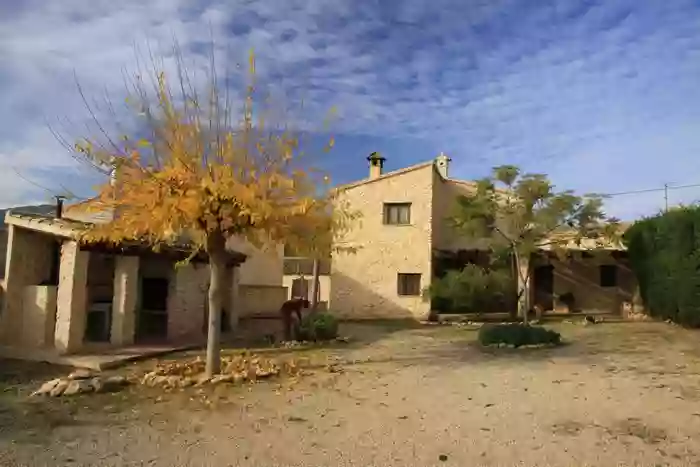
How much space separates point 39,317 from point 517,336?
11.1 meters

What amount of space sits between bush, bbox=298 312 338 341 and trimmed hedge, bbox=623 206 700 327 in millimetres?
9996

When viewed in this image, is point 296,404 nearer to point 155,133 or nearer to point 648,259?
point 155,133

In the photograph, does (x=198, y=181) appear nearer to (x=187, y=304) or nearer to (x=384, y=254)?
(x=187, y=304)

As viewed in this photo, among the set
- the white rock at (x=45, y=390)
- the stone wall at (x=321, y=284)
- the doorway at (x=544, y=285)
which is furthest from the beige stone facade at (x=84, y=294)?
the doorway at (x=544, y=285)

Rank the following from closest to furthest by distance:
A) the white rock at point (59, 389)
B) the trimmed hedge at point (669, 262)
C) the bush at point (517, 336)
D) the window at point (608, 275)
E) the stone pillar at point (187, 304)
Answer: the white rock at point (59, 389) → the bush at point (517, 336) → the stone pillar at point (187, 304) → the trimmed hedge at point (669, 262) → the window at point (608, 275)

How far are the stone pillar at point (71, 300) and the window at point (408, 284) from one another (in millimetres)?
13611

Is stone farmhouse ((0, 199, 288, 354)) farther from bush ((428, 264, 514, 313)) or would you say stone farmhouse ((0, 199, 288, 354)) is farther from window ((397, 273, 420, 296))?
window ((397, 273, 420, 296))

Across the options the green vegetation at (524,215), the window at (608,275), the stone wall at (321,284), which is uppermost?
the green vegetation at (524,215)

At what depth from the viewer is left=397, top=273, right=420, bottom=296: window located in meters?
23.9

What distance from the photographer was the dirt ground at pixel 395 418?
587cm

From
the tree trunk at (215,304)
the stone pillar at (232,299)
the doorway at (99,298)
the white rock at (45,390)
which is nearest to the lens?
the white rock at (45,390)

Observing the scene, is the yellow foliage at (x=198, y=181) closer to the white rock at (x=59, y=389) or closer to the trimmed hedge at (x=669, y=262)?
the white rock at (x=59, y=389)

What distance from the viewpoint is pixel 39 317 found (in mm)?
13281

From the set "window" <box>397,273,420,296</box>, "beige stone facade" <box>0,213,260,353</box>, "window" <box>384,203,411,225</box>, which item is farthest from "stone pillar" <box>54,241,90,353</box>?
"window" <box>384,203,411,225</box>
